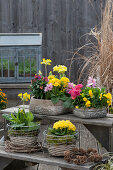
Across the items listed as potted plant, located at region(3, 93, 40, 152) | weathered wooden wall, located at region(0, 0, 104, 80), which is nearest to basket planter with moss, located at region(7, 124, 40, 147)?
potted plant, located at region(3, 93, 40, 152)

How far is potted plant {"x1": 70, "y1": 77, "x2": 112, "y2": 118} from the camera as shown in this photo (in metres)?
2.31

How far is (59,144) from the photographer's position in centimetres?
224

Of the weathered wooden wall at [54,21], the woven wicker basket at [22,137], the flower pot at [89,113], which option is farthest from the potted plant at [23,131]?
the weathered wooden wall at [54,21]

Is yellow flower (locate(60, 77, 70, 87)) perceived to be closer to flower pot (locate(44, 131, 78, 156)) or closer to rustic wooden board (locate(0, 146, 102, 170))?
flower pot (locate(44, 131, 78, 156))

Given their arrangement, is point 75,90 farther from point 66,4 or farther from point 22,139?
point 66,4

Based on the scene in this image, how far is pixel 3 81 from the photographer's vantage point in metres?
4.79

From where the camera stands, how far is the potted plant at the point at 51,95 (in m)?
2.42

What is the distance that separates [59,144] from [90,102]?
367 millimetres

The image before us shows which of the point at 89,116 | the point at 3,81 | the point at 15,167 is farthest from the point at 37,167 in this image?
the point at 3,81

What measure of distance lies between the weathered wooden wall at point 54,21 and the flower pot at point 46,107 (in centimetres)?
244

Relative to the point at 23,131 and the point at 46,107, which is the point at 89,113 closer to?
the point at 46,107

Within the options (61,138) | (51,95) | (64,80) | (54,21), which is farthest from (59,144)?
(54,21)

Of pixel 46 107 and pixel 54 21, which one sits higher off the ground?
pixel 54 21

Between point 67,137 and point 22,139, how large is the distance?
34 centimetres
